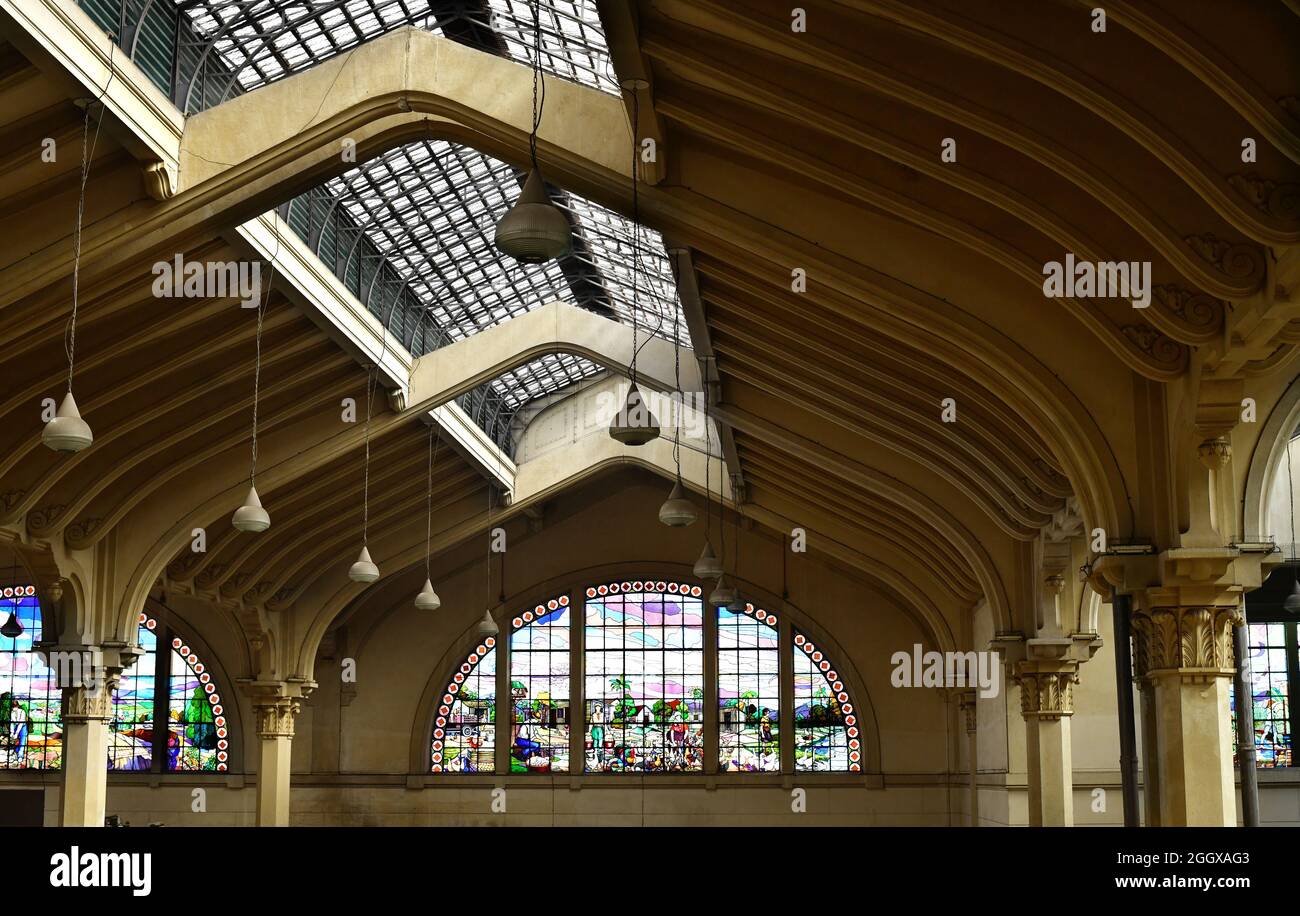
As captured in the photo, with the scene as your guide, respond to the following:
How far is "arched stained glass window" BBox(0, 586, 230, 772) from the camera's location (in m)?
29.5

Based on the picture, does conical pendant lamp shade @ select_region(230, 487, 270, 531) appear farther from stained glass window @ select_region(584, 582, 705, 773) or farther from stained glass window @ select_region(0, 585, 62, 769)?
stained glass window @ select_region(0, 585, 62, 769)

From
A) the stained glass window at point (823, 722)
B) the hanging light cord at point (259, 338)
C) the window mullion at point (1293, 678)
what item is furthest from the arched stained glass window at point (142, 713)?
the window mullion at point (1293, 678)

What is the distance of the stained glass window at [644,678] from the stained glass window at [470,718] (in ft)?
6.10

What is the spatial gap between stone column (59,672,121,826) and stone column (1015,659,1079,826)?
459 inches

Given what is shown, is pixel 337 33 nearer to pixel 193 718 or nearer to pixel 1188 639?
pixel 1188 639

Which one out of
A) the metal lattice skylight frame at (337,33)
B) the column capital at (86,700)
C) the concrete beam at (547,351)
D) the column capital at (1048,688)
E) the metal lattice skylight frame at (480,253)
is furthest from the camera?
the column capital at (86,700)

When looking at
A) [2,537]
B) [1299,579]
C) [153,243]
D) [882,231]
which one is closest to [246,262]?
[153,243]

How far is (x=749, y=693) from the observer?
2886cm

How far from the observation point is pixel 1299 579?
79.7 ft

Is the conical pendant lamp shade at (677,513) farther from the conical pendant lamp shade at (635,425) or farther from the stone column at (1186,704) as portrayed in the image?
the stone column at (1186,704)

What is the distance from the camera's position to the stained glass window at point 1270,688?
25.8m

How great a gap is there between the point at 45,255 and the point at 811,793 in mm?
18774
